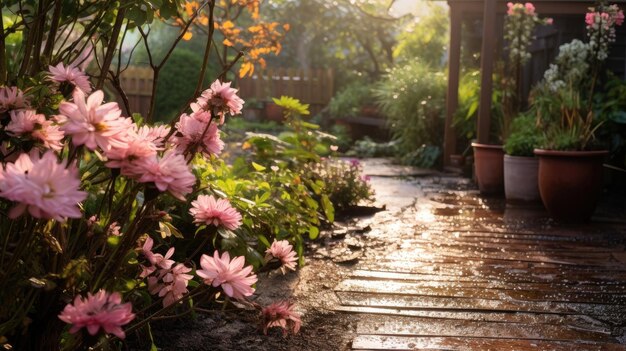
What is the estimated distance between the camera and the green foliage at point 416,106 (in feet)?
33.0

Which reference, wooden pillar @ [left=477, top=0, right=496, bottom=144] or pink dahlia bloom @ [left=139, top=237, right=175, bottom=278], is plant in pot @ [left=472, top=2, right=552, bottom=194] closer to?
wooden pillar @ [left=477, top=0, right=496, bottom=144]

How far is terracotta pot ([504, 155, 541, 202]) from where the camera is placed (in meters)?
6.22

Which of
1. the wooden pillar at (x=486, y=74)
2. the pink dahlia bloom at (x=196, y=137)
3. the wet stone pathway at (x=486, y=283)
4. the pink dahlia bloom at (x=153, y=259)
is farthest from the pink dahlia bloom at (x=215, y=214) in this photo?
the wooden pillar at (x=486, y=74)

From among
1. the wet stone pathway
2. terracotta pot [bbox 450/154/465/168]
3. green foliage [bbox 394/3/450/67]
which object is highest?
green foliage [bbox 394/3/450/67]

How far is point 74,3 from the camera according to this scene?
2154 millimetres

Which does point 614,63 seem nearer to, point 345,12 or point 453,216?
point 453,216

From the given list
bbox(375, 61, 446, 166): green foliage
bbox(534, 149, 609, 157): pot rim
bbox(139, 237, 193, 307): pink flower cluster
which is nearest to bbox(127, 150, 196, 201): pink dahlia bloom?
bbox(139, 237, 193, 307): pink flower cluster

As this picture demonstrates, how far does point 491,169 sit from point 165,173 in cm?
605

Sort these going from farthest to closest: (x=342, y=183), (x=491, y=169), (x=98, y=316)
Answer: (x=491, y=169) < (x=342, y=183) < (x=98, y=316)

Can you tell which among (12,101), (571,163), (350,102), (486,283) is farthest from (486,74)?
(350,102)

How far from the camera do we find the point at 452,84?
29.8 ft

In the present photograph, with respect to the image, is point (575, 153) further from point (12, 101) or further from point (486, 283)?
point (12, 101)

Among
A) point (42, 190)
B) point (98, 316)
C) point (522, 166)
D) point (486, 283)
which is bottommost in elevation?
point (486, 283)

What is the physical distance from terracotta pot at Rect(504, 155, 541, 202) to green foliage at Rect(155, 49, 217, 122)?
8.61 meters
